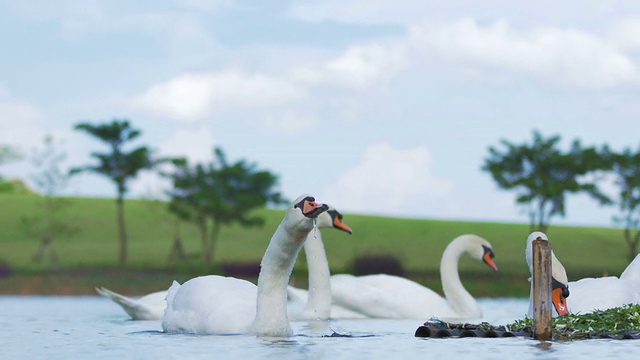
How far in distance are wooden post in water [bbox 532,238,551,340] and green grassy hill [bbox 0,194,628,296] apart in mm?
45457

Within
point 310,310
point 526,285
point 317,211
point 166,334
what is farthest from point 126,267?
point 317,211

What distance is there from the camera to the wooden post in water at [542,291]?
593 inches

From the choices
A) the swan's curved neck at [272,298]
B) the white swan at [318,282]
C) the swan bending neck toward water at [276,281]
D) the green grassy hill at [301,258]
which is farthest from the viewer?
the green grassy hill at [301,258]

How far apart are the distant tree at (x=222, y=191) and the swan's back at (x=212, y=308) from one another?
4584 cm

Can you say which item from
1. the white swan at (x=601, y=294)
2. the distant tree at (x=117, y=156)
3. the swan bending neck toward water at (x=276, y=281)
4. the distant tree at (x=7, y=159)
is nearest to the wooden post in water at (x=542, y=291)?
the white swan at (x=601, y=294)

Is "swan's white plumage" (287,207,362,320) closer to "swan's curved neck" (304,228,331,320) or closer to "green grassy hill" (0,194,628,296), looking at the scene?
"swan's curved neck" (304,228,331,320)

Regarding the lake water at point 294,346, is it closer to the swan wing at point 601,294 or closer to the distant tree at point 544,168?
the swan wing at point 601,294

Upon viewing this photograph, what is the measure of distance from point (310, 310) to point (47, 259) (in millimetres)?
48770

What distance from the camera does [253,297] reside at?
52.6ft

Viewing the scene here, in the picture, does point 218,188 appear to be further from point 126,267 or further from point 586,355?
point 586,355

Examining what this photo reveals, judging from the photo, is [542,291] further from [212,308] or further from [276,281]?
[212,308]

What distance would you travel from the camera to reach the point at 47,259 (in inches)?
2633

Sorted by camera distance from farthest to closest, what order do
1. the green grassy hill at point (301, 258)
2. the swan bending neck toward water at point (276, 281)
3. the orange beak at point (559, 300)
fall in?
the green grassy hill at point (301, 258), the orange beak at point (559, 300), the swan bending neck toward water at point (276, 281)

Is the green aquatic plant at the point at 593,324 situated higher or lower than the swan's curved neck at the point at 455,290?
lower
